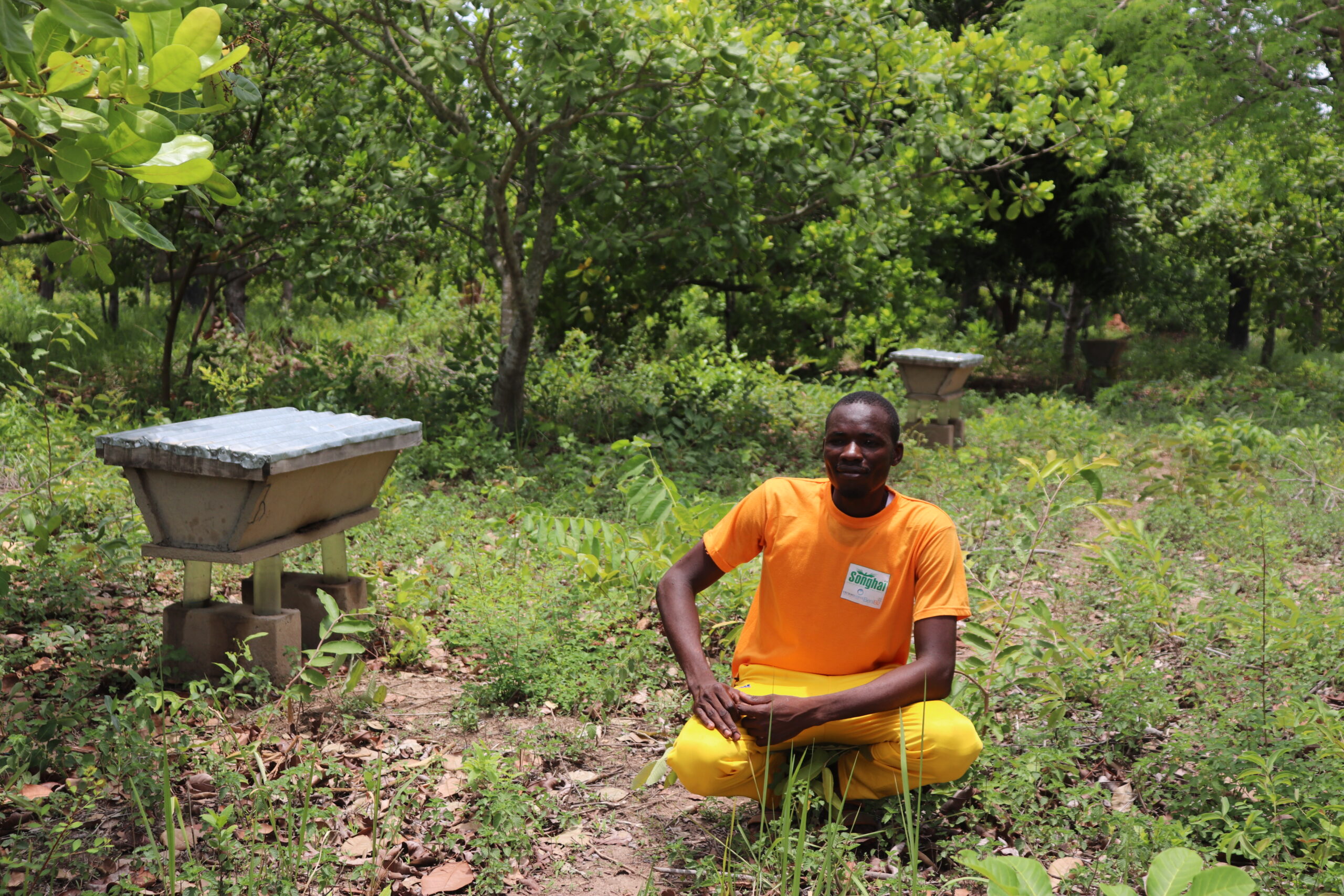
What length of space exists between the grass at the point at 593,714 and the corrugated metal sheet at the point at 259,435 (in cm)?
48

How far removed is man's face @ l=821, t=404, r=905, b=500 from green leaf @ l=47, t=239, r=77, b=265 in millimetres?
1881

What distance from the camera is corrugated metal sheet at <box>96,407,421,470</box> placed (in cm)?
330

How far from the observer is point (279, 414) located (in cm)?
425

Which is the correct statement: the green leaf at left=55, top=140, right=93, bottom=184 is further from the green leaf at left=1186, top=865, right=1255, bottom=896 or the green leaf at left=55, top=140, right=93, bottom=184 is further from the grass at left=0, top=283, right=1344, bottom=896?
the green leaf at left=1186, top=865, right=1255, bottom=896

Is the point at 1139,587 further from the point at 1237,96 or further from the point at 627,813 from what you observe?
the point at 1237,96

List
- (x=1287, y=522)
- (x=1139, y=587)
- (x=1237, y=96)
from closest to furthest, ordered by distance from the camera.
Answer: (x=1139, y=587), (x=1287, y=522), (x=1237, y=96)

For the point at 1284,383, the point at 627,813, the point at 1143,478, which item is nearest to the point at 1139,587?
the point at 627,813

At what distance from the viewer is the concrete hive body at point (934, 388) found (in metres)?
9.07

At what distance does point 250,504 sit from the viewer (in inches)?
134

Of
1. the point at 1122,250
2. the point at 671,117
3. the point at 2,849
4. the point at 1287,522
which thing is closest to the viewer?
the point at 2,849

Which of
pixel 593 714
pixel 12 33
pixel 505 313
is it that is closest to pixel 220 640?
pixel 593 714

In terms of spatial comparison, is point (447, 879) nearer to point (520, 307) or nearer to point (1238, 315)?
point (520, 307)

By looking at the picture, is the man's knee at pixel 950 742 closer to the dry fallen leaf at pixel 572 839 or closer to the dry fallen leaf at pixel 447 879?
the dry fallen leaf at pixel 572 839

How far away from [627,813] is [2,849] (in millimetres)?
1600
